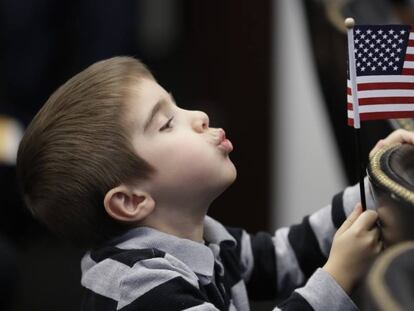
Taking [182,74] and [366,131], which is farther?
[182,74]

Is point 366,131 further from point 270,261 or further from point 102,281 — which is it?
point 102,281

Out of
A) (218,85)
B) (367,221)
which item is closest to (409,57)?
(367,221)

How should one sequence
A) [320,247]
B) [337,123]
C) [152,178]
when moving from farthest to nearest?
[337,123]
[320,247]
[152,178]

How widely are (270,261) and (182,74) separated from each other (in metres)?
2.42

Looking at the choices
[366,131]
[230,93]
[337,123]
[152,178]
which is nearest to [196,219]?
[152,178]

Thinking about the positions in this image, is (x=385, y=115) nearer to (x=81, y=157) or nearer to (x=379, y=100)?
(x=379, y=100)

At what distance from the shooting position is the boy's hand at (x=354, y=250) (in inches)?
38.9

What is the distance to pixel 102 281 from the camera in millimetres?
1073

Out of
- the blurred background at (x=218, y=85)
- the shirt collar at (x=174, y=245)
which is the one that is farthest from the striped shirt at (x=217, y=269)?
the blurred background at (x=218, y=85)

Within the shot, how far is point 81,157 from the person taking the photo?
1.11 m

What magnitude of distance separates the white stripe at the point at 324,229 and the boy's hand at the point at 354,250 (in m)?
0.21

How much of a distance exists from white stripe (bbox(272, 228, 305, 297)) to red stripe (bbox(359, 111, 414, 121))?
28 cm

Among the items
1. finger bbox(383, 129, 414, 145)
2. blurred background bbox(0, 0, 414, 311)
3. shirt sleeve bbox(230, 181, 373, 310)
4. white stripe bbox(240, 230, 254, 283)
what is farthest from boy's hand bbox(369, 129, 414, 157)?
blurred background bbox(0, 0, 414, 311)

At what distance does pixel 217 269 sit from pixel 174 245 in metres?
0.07
